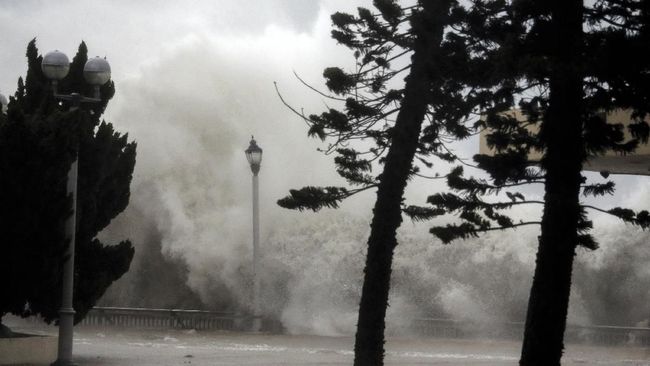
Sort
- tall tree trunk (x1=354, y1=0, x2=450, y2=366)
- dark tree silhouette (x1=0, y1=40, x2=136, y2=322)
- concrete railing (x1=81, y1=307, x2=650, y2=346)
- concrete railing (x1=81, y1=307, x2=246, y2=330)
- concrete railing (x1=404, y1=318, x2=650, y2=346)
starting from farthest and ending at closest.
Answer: concrete railing (x1=81, y1=307, x2=246, y2=330) → concrete railing (x1=81, y1=307, x2=650, y2=346) → concrete railing (x1=404, y1=318, x2=650, y2=346) → dark tree silhouette (x1=0, y1=40, x2=136, y2=322) → tall tree trunk (x1=354, y1=0, x2=450, y2=366)

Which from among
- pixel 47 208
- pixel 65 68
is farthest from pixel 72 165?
pixel 65 68

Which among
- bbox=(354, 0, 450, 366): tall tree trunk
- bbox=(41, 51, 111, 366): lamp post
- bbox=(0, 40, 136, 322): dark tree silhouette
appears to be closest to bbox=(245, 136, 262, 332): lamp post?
bbox=(0, 40, 136, 322): dark tree silhouette

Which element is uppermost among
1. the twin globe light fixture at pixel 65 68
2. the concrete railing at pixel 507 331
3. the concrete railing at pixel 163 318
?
the twin globe light fixture at pixel 65 68

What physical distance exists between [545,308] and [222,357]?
947cm

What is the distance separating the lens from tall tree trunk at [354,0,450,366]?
16781 mm

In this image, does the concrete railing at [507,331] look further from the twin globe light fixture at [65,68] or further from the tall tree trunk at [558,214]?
the twin globe light fixture at [65,68]

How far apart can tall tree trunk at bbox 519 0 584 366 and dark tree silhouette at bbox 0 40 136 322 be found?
7110 mm

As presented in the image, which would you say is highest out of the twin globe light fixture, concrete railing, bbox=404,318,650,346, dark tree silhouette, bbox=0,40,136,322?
the twin globe light fixture

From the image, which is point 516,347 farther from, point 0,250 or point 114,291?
point 114,291

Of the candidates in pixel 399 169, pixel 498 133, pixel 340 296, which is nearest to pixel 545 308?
pixel 399 169

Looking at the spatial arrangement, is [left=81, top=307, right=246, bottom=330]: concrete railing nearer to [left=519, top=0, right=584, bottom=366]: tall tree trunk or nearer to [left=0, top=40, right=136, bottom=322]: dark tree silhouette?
[left=0, top=40, right=136, bottom=322]: dark tree silhouette

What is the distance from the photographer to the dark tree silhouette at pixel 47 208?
699 inches

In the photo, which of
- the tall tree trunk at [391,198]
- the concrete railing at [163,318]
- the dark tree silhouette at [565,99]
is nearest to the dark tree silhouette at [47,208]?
the tall tree trunk at [391,198]

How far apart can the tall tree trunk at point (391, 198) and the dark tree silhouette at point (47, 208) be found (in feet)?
15.2
